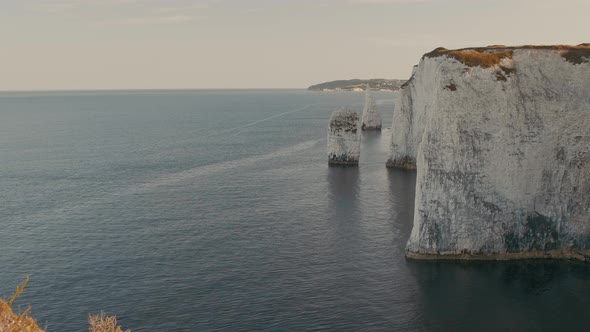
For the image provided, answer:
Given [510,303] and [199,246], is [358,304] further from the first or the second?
[199,246]

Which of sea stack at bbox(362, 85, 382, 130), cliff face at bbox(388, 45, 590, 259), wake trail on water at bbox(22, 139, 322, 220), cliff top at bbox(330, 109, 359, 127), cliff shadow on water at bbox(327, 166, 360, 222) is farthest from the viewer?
sea stack at bbox(362, 85, 382, 130)

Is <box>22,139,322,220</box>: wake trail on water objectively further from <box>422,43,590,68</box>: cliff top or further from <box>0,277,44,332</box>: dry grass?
<box>0,277,44,332</box>: dry grass

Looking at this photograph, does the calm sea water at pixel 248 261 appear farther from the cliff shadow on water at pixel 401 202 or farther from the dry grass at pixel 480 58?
the dry grass at pixel 480 58

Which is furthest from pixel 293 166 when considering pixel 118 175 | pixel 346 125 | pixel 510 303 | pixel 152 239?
pixel 510 303

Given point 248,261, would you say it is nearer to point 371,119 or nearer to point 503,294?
point 503,294

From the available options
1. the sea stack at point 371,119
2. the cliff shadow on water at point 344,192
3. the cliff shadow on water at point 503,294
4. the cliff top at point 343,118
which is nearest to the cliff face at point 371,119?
the sea stack at point 371,119

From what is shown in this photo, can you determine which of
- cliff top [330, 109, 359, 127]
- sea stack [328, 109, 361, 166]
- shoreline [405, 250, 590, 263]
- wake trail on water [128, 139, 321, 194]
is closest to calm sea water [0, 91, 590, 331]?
wake trail on water [128, 139, 321, 194]
